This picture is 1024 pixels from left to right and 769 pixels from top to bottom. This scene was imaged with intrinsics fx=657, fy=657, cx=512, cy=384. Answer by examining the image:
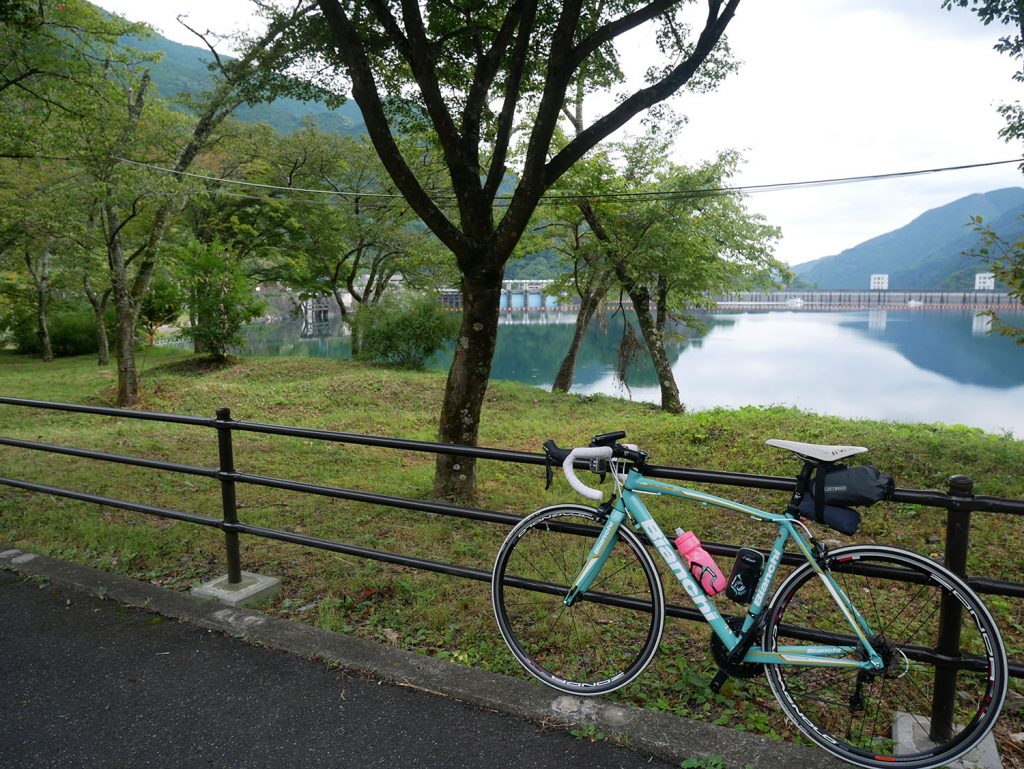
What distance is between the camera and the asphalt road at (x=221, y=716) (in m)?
2.28

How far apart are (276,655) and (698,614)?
187cm

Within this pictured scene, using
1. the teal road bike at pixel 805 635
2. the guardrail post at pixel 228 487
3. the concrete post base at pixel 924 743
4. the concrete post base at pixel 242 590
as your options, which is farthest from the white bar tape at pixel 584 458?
the concrete post base at pixel 242 590

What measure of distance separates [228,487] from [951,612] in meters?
3.28

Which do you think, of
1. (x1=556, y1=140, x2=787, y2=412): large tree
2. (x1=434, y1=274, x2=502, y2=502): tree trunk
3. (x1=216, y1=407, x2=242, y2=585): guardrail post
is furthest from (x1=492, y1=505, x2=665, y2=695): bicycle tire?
(x1=556, y1=140, x2=787, y2=412): large tree

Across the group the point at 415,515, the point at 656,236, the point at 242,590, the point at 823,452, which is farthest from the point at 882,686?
the point at 656,236

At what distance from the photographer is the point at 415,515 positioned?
20.7 feet

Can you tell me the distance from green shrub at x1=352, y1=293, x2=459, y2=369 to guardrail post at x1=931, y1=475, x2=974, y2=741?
19869 millimetres

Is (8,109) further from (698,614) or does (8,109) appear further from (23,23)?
(698,614)

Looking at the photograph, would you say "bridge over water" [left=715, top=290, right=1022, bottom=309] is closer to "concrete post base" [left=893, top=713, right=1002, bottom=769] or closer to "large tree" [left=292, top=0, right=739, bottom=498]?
"large tree" [left=292, top=0, right=739, bottom=498]

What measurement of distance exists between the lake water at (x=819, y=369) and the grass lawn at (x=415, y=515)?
7.26 metres

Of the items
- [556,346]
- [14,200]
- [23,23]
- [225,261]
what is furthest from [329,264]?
[556,346]

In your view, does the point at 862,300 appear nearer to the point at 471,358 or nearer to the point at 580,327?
the point at 580,327

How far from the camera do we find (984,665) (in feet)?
6.96

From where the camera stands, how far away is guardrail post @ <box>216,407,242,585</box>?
3422mm
